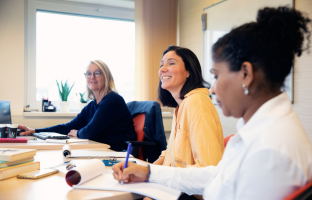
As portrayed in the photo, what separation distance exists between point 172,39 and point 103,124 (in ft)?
5.71

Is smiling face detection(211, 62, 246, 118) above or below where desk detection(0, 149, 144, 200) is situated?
above

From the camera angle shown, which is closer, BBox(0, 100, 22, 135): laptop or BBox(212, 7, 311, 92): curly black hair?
BBox(212, 7, 311, 92): curly black hair

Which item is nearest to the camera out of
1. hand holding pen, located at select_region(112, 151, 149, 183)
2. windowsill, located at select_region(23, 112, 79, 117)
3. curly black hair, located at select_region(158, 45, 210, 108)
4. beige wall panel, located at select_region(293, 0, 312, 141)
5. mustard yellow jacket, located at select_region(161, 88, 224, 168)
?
hand holding pen, located at select_region(112, 151, 149, 183)

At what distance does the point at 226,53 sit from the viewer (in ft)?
2.28

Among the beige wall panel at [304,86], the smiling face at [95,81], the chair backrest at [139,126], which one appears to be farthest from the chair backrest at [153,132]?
the beige wall panel at [304,86]

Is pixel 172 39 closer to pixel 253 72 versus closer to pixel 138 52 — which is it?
pixel 138 52

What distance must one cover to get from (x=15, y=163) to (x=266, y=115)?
90cm

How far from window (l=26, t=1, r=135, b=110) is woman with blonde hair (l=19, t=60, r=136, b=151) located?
82 cm

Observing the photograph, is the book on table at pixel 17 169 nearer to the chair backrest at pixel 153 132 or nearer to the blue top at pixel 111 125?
the blue top at pixel 111 125

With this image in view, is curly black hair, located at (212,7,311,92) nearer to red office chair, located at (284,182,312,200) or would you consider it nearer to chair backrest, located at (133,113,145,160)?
red office chair, located at (284,182,312,200)

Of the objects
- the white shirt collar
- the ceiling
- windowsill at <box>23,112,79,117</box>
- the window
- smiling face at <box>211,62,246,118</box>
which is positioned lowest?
windowsill at <box>23,112,79,117</box>

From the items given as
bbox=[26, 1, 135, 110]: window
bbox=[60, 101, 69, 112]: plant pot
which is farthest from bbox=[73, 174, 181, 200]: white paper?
bbox=[26, 1, 135, 110]: window

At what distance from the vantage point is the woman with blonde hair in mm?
2104

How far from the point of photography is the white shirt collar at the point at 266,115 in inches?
23.7
